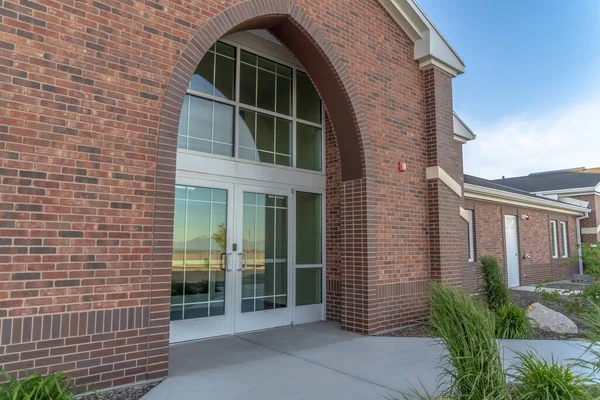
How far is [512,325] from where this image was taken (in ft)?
21.3

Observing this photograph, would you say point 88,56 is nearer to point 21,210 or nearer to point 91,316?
point 21,210

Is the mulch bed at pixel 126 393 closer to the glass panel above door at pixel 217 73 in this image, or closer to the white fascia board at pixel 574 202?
the glass panel above door at pixel 217 73

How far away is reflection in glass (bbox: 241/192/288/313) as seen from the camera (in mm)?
6812

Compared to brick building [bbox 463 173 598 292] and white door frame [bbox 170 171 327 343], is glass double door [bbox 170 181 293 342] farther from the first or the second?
brick building [bbox 463 173 598 292]

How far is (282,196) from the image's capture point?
7.39 m

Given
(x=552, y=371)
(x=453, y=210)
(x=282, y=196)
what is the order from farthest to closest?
(x=453, y=210)
(x=282, y=196)
(x=552, y=371)

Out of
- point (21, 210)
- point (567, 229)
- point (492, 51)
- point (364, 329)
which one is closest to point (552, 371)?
point (364, 329)

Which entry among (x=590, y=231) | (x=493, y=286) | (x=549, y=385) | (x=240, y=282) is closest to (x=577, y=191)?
(x=590, y=231)

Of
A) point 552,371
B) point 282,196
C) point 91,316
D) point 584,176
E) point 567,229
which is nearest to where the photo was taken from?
point 552,371

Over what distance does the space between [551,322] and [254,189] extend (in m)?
5.66

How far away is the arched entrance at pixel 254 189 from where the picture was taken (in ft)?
20.0

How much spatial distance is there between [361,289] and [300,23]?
4.23 metres

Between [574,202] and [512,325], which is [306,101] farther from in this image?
[574,202]

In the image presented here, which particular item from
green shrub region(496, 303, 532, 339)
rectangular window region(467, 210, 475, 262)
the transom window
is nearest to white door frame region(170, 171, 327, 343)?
the transom window
